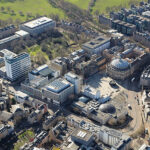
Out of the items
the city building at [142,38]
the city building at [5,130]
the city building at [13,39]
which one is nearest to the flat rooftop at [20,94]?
the city building at [5,130]

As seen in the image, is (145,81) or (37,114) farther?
(145,81)

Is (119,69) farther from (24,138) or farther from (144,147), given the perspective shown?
(24,138)

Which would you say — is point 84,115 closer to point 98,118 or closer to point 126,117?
point 98,118

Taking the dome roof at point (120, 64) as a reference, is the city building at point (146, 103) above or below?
below

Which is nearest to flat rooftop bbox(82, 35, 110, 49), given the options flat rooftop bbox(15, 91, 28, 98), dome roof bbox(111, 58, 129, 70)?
dome roof bbox(111, 58, 129, 70)

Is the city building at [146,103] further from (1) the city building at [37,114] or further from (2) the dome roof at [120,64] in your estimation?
(1) the city building at [37,114]

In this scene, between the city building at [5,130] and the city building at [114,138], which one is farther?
the city building at [5,130]

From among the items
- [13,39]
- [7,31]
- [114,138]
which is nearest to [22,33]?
[13,39]
